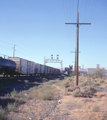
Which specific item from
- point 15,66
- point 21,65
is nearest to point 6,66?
point 15,66

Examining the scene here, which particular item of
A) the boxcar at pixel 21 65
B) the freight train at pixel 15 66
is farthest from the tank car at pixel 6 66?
the boxcar at pixel 21 65

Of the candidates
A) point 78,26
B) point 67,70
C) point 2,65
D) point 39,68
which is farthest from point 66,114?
point 67,70

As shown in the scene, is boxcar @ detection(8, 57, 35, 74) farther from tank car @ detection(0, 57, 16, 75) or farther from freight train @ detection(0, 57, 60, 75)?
tank car @ detection(0, 57, 16, 75)

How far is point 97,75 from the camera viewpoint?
55.3 m

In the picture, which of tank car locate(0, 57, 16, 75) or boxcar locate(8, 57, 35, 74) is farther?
boxcar locate(8, 57, 35, 74)

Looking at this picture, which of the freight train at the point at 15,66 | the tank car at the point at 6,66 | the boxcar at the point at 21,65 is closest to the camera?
the tank car at the point at 6,66

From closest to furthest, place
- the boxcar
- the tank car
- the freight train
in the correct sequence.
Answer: the tank car
the freight train
the boxcar

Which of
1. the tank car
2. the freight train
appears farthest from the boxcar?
the tank car

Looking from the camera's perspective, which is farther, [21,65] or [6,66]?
[21,65]

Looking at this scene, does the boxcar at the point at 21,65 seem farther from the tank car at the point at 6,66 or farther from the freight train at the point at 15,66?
the tank car at the point at 6,66

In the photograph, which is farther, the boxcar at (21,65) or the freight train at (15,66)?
the boxcar at (21,65)

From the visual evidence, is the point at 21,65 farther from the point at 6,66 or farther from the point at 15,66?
the point at 6,66

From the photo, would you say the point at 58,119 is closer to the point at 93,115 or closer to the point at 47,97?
the point at 93,115

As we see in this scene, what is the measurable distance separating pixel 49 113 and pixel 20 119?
6.88ft
